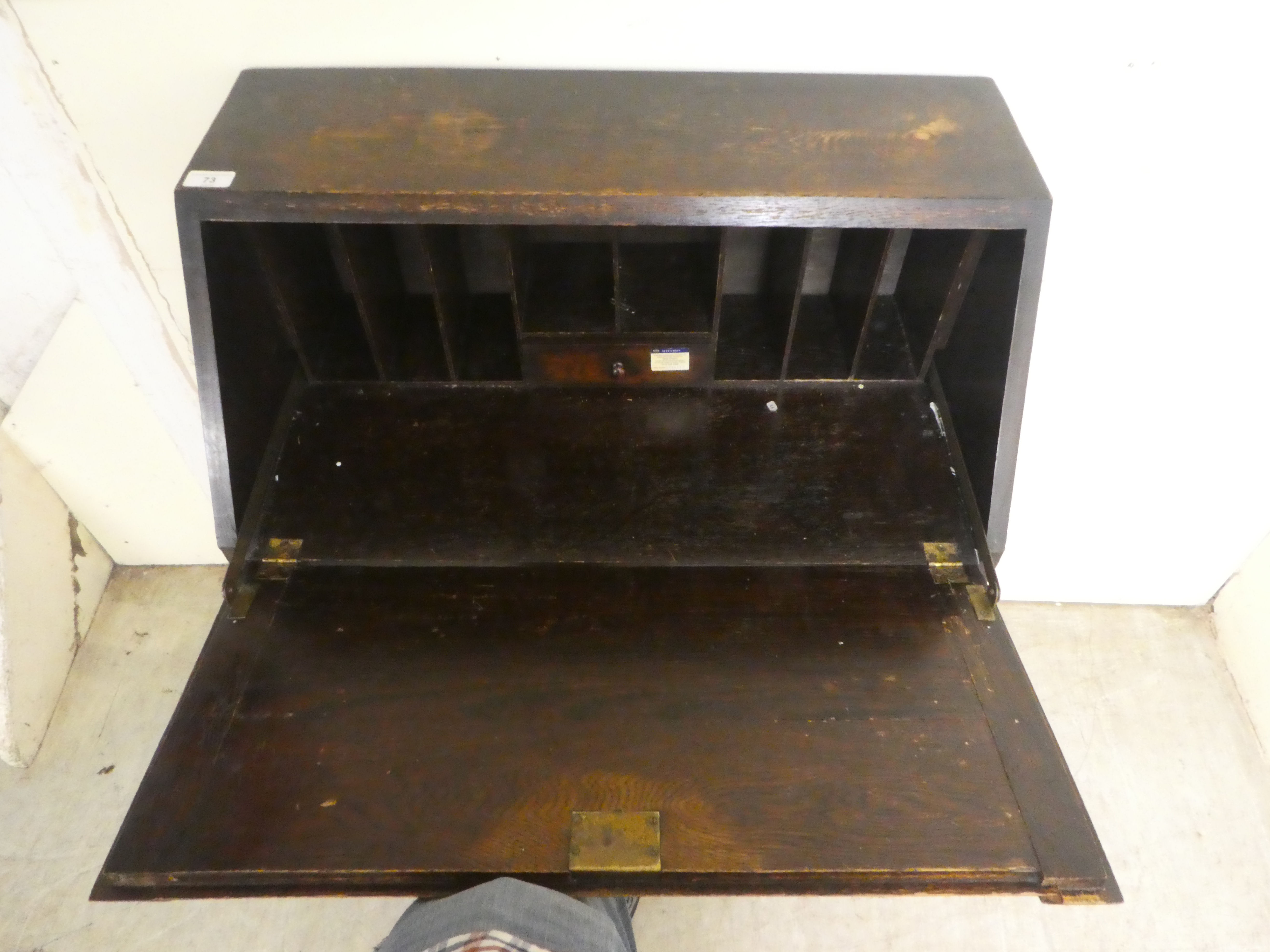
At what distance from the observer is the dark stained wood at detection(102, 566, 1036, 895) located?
923 millimetres

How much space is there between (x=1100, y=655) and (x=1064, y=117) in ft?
4.65

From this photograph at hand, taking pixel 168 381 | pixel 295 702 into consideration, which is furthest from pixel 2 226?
pixel 295 702

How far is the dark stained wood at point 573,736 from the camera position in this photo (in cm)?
92

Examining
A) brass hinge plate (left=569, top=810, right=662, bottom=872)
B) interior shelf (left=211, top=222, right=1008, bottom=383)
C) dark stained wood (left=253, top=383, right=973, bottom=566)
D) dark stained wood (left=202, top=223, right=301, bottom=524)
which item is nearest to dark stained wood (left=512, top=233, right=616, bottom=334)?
interior shelf (left=211, top=222, right=1008, bottom=383)

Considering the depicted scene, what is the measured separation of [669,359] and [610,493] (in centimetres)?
22

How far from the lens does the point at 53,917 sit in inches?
67.2

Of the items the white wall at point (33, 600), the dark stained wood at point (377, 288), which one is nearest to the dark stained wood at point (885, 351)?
the dark stained wood at point (377, 288)

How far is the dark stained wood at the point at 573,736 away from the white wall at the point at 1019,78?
2.22 ft

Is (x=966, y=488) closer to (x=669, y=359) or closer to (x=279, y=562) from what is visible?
(x=669, y=359)

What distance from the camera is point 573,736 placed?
1005 millimetres

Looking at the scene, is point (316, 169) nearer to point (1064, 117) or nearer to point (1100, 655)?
point (1064, 117)

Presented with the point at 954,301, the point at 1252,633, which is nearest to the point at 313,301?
the point at 954,301

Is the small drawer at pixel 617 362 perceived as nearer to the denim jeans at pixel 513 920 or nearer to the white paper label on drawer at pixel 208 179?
the white paper label on drawer at pixel 208 179

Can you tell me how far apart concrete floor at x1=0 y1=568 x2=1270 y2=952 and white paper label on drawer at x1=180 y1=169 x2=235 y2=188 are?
148cm
